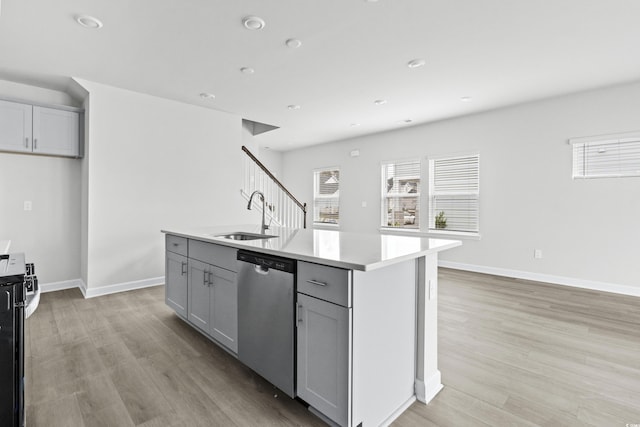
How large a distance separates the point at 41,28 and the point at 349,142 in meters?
5.39

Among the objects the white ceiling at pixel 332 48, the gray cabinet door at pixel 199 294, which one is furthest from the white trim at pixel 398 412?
the white ceiling at pixel 332 48

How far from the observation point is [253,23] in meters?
2.53

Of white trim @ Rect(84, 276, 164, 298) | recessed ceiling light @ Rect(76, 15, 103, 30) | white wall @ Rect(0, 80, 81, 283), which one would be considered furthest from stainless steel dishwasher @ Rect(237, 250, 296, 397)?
white wall @ Rect(0, 80, 81, 283)

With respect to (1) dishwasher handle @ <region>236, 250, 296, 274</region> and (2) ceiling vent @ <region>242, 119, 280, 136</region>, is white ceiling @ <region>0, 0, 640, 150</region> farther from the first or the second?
(2) ceiling vent @ <region>242, 119, 280, 136</region>

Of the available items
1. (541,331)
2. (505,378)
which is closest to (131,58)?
(505,378)

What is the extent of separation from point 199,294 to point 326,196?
549cm

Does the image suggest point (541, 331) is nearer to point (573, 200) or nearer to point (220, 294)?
point (573, 200)

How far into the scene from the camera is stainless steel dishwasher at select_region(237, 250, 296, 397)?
5.46 feet

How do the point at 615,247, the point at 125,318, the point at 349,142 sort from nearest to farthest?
the point at 125,318, the point at 615,247, the point at 349,142

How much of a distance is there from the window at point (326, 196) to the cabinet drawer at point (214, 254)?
5.08m

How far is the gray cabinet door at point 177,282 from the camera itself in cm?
273

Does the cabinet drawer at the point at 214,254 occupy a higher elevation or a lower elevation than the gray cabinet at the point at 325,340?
higher

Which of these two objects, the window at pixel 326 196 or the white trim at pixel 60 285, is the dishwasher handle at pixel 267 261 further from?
the window at pixel 326 196

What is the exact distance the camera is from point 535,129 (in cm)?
454
